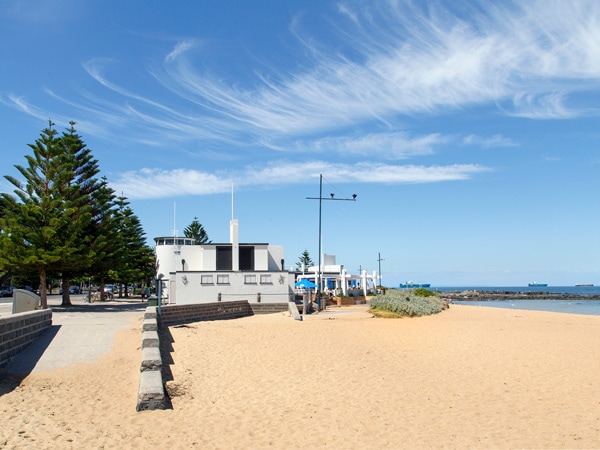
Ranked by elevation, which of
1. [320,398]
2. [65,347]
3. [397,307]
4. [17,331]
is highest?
[17,331]

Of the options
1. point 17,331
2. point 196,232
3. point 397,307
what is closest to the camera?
point 17,331

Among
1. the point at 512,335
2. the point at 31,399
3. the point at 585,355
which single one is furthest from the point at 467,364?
the point at 31,399

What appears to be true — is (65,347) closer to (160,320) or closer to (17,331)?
(17,331)

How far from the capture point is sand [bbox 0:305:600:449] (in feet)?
23.5

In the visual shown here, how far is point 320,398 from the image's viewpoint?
9.40 metres

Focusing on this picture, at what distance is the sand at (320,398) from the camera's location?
23.5 ft

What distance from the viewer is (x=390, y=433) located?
7.45m

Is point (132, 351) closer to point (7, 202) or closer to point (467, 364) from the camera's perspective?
point (467, 364)

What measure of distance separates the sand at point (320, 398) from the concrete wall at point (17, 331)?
4.66 ft

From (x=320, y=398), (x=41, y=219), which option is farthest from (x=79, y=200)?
(x=320, y=398)

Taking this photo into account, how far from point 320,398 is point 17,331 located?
6.74 meters

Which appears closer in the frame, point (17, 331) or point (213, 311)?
point (17, 331)

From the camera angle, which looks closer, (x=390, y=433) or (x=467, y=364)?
(x=390, y=433)

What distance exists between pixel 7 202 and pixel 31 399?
21.5 m
